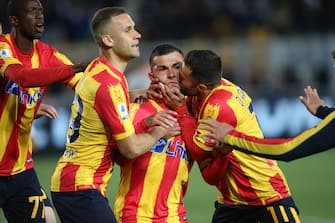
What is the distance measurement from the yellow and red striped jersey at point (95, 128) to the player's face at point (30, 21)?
1208mm

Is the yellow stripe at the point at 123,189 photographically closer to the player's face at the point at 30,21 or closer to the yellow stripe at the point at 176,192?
the yellow stripe at the point at 176,192

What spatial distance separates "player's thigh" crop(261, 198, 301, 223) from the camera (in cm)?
671

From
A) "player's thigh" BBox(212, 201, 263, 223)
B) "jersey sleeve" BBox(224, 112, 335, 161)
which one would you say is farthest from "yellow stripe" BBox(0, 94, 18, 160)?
"jersey sleeve" BBox(224, 112, 335, 161)

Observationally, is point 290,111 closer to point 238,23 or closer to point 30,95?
point 238,23

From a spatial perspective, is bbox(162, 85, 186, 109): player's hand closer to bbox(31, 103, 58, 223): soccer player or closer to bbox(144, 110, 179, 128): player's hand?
bbox(144, 110, 179, 128): player's hand

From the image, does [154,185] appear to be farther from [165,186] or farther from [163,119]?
[163,119]

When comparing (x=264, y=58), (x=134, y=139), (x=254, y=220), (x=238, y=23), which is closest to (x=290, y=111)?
(x=264, y=58)

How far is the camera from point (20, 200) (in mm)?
7344

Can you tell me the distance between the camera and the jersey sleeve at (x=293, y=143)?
5.87 meters

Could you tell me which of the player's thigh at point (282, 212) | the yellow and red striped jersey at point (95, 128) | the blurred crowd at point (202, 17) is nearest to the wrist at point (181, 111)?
the yellow and red striped jersey at point (95, 128)

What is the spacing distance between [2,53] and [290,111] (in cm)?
1168

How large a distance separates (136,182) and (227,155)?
81 centimetres

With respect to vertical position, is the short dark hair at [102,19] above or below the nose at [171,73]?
above

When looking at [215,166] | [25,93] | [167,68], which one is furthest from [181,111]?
[25,93]
